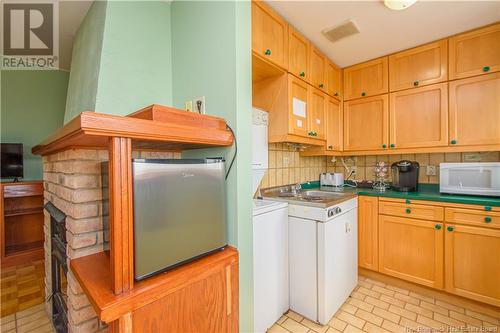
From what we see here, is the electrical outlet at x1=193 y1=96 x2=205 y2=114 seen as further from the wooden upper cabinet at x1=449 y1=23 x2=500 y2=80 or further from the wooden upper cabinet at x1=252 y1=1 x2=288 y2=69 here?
the wooden upper cabinet at x1=449 y1=23 x2=500 y2=80

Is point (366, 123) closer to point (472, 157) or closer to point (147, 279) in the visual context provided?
point (472, 157)

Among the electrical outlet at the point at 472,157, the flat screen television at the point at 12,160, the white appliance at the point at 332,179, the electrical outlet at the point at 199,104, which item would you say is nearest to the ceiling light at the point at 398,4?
the electrical outlet at the point at 199,104

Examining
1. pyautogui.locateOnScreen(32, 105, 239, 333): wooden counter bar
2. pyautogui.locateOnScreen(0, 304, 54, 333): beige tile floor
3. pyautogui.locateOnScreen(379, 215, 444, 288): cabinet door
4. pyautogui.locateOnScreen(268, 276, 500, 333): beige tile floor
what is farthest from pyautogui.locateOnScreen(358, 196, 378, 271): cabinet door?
pyautogui.locateOnScreen(0, 304, 54, 333): beige tile floor

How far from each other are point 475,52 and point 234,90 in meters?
2.31

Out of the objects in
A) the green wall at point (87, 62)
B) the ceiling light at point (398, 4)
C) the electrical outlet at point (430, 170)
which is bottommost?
the electrical outlet at point (430, 170)

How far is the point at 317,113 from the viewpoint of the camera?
2.28 meters

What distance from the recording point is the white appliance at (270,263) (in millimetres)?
1518

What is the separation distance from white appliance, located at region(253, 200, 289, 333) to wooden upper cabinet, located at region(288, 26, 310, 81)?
1.18 meters

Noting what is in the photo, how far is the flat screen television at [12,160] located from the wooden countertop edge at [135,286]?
2.56m

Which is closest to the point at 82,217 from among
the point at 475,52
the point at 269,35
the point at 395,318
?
the point at 269,35

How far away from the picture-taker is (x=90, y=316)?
1.10 m

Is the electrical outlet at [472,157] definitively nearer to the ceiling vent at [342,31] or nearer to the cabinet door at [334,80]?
the cabinet door at [334,80]

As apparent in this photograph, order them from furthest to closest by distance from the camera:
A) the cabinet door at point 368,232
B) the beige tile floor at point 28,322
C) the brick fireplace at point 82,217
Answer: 1. the cabinet door at point 368,232
2. the beige tile floor at point 28,322
3. the brick fireplace at point 82,217

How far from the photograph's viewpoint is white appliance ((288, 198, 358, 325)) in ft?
5.36
